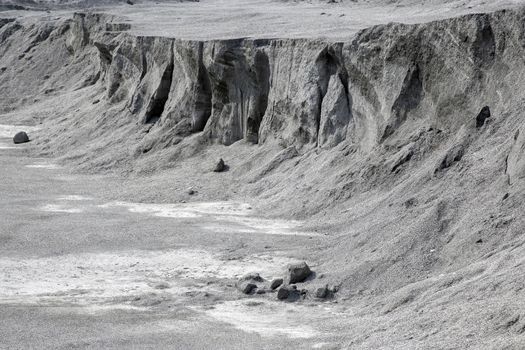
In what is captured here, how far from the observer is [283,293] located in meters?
16.5

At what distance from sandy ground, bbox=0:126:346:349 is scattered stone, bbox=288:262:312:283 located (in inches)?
30.0

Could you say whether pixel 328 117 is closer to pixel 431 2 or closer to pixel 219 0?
pixel 431 2

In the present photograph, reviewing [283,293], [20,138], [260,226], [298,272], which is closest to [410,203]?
[298,272]

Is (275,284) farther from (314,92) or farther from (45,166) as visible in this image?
(45,166)

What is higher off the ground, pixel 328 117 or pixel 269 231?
pixel 328 117

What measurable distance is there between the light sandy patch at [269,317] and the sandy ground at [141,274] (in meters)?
0.02

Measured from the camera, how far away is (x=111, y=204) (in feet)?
85.2

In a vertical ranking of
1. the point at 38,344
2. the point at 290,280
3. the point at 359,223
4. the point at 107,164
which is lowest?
the point at 38,344

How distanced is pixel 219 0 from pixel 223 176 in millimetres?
32995

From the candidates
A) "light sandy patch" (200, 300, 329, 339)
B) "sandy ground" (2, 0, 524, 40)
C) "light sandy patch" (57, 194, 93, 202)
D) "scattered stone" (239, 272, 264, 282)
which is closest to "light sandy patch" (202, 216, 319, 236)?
"scattered stone" (239, 272, 264, 282)

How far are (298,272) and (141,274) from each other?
301cm

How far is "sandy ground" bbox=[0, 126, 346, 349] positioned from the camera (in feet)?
47.8

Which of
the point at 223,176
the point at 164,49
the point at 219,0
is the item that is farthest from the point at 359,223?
the point at 219,0

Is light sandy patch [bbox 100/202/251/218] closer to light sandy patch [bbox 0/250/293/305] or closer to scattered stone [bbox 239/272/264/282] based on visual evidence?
light sandy patch [bbox 0/250/293/305]
